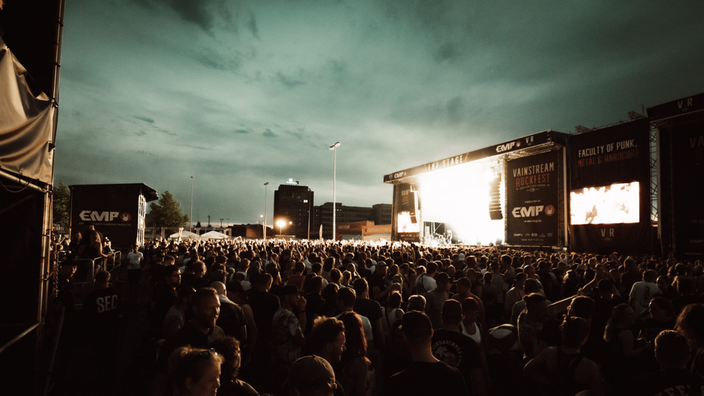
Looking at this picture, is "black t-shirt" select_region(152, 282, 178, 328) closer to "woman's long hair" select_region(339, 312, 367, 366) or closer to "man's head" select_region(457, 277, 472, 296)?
"woman's long hair" select_region(339, 312, 367, 366)

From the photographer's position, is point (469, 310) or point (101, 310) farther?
point (101, 310)

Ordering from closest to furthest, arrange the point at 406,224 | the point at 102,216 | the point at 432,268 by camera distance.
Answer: the point at 432,268 → the point at 102,216 → the point at 406,224

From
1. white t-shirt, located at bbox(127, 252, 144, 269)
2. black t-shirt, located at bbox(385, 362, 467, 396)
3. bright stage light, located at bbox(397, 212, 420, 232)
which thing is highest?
bright stage light, located at bbox(397, 212, 420, 232)

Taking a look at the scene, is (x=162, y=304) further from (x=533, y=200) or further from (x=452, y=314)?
(x=533, y=200)

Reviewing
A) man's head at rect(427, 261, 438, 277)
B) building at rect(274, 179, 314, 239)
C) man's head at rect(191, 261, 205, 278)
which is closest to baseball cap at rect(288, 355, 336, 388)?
man's head at rect(191, 261, 205, 278)

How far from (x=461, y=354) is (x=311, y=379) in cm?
176

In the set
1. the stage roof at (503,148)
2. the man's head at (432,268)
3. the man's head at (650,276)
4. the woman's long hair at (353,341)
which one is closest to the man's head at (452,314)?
the woman's long hair at (353,341)

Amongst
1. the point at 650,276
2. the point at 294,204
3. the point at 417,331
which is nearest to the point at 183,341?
the point at 417,331

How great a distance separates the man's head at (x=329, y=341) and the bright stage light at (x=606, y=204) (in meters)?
22.0

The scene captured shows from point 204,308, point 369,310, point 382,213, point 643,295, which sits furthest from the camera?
point 382,213

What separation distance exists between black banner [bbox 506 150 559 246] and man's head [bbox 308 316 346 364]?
23783 mm

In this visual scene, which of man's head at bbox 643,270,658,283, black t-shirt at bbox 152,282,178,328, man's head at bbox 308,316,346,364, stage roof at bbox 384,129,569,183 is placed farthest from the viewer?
stage roof at bbox 384,129,569,183

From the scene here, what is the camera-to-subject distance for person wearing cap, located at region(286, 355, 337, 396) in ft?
6.45

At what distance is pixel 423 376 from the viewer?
7.86 feet
